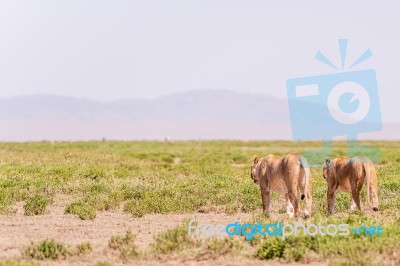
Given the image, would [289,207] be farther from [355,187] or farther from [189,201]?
[189,201]

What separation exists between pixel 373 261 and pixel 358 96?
31.5 ft

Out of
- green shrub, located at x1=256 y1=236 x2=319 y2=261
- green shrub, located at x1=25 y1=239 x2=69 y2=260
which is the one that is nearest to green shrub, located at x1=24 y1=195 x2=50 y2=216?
green shrub, located at x1=25 y1=239 x2=69 y2=260

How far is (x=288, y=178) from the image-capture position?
1389cm

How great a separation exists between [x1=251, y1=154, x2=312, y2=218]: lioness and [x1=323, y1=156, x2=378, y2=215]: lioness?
1.21 meters

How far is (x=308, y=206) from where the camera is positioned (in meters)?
13.8

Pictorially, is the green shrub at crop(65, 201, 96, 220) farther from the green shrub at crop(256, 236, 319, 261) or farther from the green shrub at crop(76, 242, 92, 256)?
the green shrub at crop(256, 236, 319, 261)

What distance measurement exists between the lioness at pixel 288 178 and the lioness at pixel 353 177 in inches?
47.6

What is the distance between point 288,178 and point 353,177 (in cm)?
172

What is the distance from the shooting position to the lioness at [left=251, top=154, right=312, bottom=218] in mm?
13836

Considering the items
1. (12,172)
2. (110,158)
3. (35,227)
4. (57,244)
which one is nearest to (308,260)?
(57,244)

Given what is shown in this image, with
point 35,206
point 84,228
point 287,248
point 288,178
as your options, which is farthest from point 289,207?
point 35,206

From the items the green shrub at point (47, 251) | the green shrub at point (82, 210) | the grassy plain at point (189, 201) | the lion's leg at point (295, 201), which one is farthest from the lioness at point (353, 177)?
→ the green shrub at point (47, 251)

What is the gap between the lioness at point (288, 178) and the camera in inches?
545

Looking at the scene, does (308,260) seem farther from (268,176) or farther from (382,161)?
(382,161)
